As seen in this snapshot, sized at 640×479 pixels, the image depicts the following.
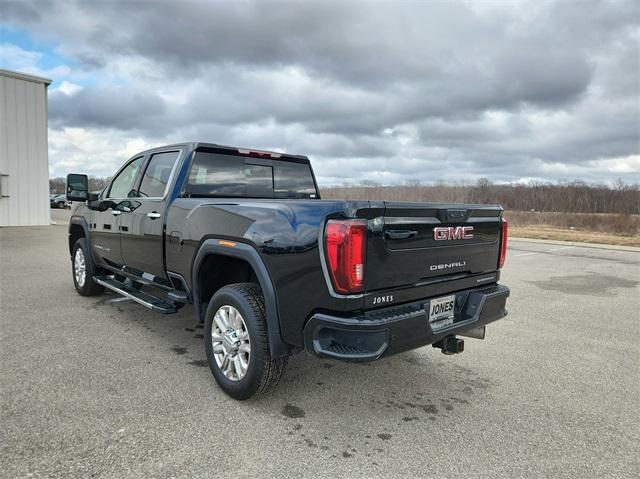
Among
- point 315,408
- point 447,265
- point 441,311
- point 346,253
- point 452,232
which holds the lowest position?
point 315,408

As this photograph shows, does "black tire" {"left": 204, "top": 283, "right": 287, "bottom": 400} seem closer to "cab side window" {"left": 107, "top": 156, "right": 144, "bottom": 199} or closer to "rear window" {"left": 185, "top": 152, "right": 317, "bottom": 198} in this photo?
"rear window" {"left": 185, "top": 152, "right": 317, "bottom": 198}

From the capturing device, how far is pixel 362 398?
11.2 ft

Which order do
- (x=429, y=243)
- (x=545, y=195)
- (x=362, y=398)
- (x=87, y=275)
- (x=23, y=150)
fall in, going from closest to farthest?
1. (x=429, y=243)
2. (x=362, y=398)
3. (x=87, y=275)
4. (x=23, y=150)
5. (x=545, y=195)

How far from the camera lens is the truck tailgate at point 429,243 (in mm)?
2764

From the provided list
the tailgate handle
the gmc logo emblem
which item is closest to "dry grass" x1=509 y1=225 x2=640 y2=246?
the gmc logo emblem

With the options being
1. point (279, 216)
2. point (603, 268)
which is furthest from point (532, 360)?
point (603, 268)

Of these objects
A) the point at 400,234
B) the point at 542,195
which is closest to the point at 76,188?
the point at 400,234

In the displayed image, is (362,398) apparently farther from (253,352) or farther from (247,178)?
(247,178)

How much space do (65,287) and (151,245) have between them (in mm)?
3561

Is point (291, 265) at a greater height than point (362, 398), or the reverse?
point (291, 265)

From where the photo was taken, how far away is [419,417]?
10.3ft

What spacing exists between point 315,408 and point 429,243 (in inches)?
55.6

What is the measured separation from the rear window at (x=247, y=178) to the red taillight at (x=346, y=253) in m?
2.10

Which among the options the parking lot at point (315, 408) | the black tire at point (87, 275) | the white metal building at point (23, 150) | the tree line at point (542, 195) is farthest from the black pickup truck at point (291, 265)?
the tree line at point (542, 195)
